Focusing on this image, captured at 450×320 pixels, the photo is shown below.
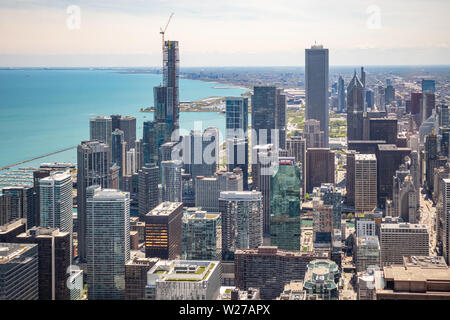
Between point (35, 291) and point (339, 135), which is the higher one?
point (339, 135)

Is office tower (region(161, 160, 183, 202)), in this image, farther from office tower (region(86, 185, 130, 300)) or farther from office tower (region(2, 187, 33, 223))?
office tower (region(2, 187, 33, 223))

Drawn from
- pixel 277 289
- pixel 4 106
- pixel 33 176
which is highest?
pixel 4 106

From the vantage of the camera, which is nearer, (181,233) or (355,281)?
(355,281)

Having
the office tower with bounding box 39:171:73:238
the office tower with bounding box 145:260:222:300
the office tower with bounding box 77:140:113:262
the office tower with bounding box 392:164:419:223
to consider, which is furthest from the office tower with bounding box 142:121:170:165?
the office tower with bounding box 145:260:222:300

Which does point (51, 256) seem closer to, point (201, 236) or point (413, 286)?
point (201, 236)

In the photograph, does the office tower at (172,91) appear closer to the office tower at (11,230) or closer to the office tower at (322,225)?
the office tower at (322,225)

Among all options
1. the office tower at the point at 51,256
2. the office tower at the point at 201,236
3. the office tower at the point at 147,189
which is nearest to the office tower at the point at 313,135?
the office tower at the point at 147,189
